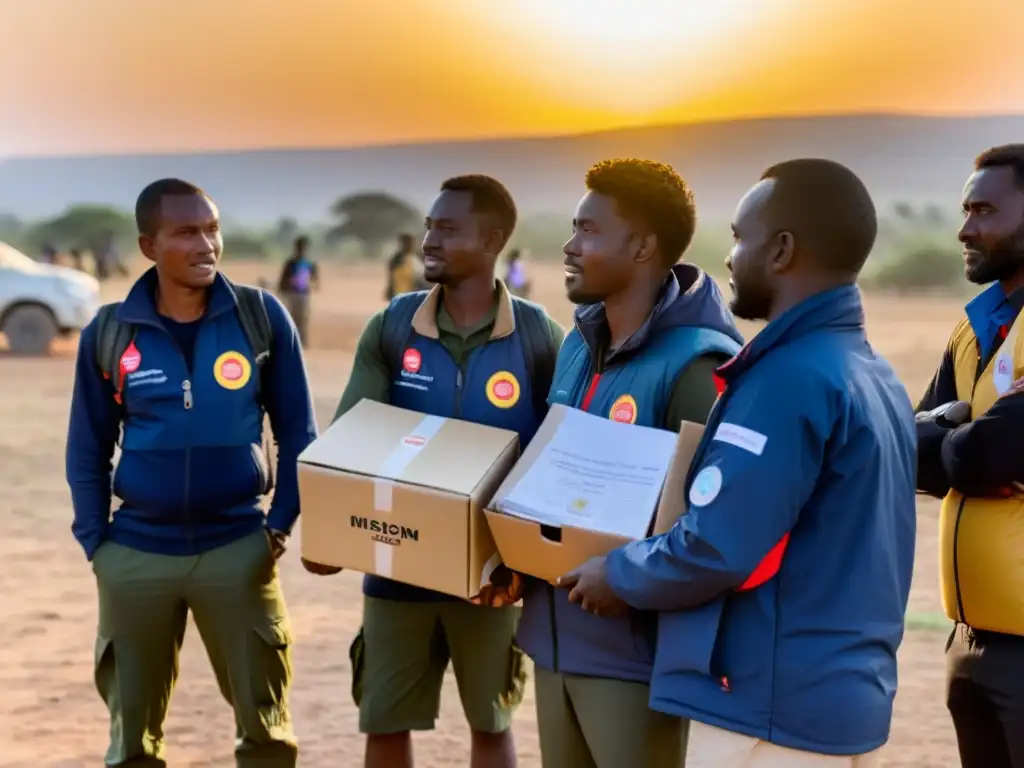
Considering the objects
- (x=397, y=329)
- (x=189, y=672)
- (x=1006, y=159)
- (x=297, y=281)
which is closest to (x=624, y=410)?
(x=397, y=329)

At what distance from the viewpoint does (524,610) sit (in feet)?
9.12

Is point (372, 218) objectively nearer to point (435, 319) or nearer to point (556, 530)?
point (435, 319)

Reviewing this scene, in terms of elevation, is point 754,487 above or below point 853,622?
above

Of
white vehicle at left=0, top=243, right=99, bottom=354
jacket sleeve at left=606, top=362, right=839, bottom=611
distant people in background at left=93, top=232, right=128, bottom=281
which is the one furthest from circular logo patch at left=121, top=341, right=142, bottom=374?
distant people in background at left=93, top=232, right=128, bottom=281

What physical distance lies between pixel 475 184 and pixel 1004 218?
1480 millimetres

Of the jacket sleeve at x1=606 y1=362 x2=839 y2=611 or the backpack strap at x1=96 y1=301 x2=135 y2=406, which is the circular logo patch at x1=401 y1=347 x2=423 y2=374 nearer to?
the backpack strap at x1=96 y1=301 x2=135 y2=406

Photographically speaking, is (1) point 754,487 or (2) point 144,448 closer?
(1) point 754,487

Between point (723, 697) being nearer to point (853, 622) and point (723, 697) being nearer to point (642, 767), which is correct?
point (853, 622)

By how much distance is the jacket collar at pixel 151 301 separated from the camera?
3.29 m

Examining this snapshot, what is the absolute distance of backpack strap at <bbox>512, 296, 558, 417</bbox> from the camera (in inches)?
129

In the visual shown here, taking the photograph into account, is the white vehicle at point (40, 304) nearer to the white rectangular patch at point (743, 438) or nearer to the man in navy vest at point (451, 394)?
→ the man in navy vest at point (451, 394)

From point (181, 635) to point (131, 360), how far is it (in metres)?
0.87

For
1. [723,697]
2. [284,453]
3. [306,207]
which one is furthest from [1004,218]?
[306,207]

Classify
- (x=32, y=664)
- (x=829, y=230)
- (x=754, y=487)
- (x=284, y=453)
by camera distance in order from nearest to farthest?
(x=754, y=487) → (x=829, y=230) → (x=284, y=453) → (x=32, y=664)
